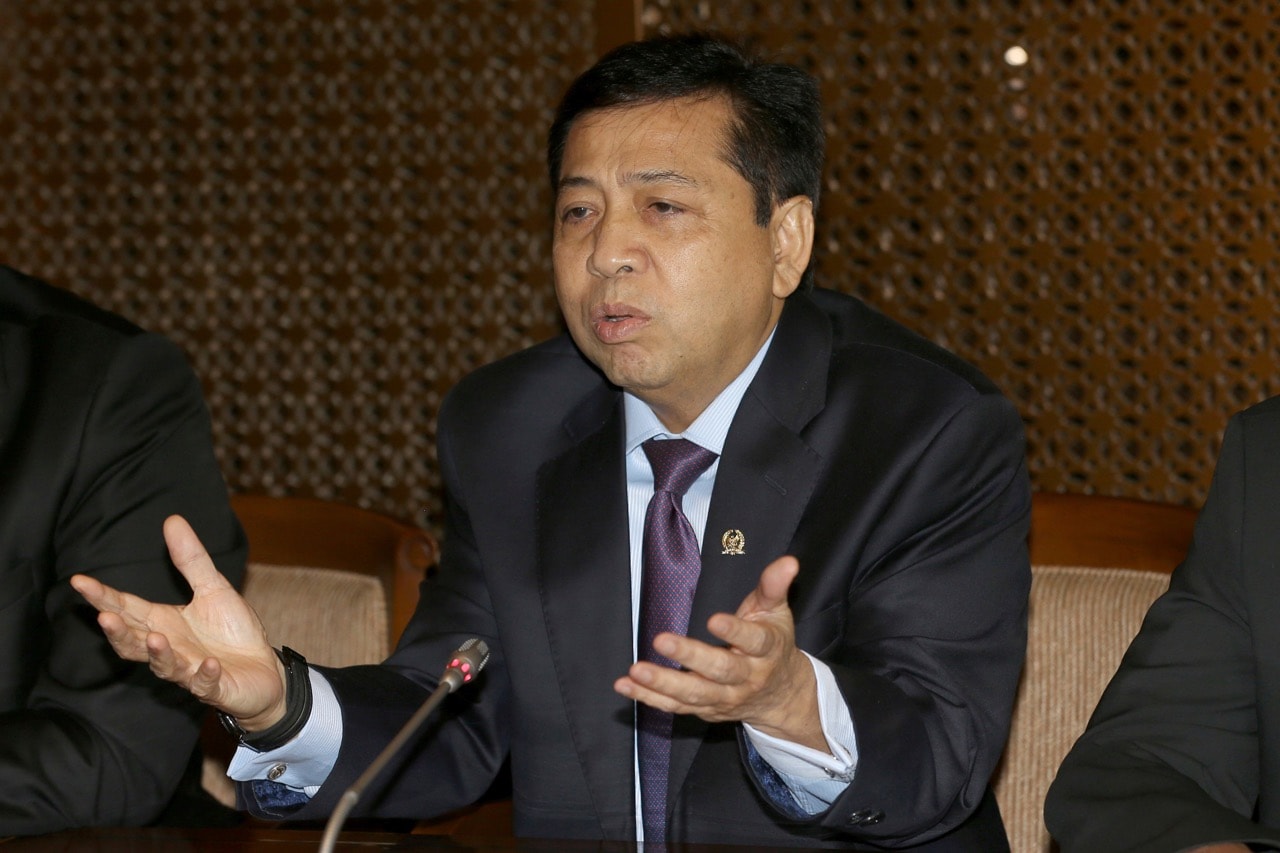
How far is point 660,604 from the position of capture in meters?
1.99

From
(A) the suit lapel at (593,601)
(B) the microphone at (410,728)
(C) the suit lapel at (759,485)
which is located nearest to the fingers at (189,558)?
(B) the microphone at (410,728)

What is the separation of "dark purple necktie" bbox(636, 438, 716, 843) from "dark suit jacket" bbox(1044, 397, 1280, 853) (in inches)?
22.1

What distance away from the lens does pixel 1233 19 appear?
111 inches

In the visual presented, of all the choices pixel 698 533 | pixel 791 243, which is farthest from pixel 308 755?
pixel 791 243

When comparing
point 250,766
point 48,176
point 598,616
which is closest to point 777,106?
point 598,616

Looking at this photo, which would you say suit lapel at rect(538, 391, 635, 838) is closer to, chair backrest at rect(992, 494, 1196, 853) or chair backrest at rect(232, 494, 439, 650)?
chair backrest at rect(232, 494, 439, 650)

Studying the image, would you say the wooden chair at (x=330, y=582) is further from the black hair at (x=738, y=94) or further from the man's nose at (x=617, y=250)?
the black hair at (x=738, y=94)

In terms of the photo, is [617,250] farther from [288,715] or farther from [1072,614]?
[1072,614]

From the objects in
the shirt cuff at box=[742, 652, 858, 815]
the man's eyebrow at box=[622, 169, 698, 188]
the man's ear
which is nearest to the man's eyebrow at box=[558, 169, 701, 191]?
the man's eyebrow at box=[622, 169, 698, 188]

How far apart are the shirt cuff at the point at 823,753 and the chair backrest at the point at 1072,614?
0.76m

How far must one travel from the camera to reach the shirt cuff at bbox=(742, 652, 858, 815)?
64.2 inches

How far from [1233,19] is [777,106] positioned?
1225 millimetres

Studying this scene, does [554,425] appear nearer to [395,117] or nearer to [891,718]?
[891,718]

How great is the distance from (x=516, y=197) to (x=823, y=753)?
2.04 meters
